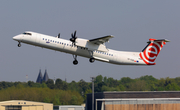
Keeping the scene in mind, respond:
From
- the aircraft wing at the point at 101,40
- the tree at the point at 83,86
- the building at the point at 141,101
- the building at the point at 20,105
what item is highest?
the aircraft wing at the point at 101,40

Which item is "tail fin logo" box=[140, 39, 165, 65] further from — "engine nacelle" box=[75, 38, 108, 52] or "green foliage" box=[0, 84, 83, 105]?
"green foliage" box=[0, 84, 83, 105]

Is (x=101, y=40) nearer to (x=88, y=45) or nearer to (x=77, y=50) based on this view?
(x=88, y=45)

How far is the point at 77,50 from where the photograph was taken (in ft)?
120

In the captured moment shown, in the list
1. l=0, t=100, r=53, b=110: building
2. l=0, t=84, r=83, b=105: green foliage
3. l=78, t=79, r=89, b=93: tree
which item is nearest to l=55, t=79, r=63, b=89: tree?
l=78, t=79, r=89, b=93: tree

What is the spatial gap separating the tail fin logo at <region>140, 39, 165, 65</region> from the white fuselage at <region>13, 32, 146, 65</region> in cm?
122

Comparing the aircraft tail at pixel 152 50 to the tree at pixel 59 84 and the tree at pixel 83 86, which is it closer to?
the tree at pixel 59 84

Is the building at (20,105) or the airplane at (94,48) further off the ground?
the airplane at (94,48)

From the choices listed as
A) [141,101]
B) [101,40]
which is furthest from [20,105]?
[101,40]

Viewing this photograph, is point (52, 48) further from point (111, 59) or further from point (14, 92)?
point (14, 92)

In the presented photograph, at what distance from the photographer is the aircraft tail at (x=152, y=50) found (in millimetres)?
41031

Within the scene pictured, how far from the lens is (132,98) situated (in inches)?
2372

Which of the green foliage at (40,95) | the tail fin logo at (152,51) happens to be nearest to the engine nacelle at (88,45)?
the tail fin logo at (152,51)

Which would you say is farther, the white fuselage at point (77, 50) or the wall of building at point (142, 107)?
the wall of building at point (142, 107)

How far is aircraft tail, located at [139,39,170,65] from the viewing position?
4103 centimetres
